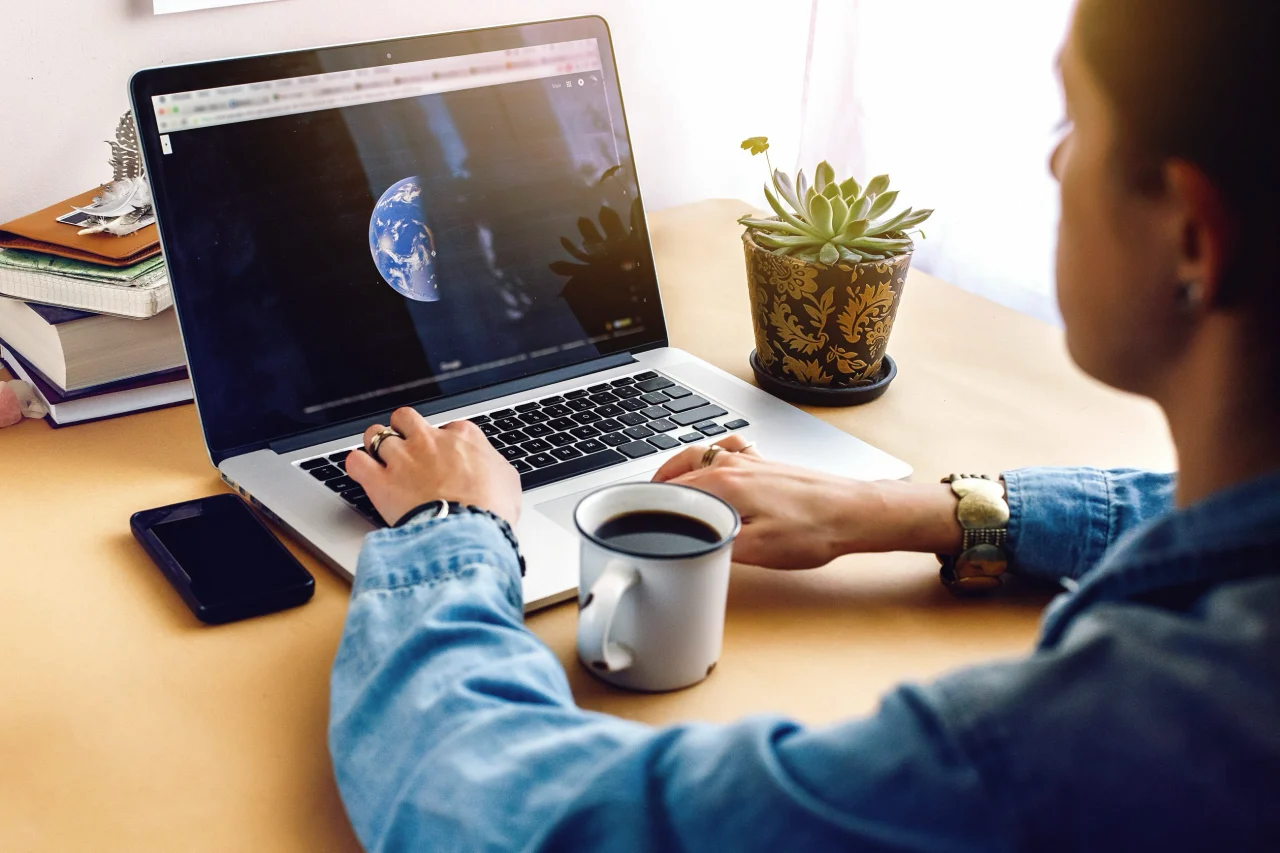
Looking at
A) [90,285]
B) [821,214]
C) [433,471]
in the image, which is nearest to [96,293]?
[90,285]

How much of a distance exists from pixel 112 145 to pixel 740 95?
0.93 m

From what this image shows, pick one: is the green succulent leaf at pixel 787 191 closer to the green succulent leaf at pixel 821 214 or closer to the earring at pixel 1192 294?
the green succulent leaf at pixel 821 214

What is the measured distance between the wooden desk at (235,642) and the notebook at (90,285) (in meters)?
0.11

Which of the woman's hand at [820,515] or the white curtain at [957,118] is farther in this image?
the white curtain at [957,118]

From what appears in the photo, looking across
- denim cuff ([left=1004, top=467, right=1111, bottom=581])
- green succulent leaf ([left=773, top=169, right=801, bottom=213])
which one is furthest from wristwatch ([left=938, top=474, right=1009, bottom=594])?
green succulent leaf ([left=773, top=169, right=801, bottom=213])

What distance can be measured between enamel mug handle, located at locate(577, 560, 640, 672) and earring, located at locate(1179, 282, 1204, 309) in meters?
0.31

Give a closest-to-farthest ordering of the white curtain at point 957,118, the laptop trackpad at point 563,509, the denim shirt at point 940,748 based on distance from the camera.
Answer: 1. the denim shirt at point 940,748
2. the laptop trackpad at point 563,509
3. the white curtain at point 957,118

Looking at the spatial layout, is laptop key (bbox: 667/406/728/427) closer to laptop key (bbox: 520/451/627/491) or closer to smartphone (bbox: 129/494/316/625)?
laptop key (bbox: 520/451/627/491)

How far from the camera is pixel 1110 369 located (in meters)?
0.50

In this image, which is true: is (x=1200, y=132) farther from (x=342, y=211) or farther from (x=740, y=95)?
(x=740, y=95)

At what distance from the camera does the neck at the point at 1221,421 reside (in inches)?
17.1

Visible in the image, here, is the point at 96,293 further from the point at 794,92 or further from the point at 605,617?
the point at 794,92

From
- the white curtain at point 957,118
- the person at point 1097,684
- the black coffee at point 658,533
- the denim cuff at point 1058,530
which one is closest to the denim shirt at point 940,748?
the person at point 1097,684

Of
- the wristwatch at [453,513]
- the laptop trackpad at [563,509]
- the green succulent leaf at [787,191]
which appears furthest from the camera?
the green succulent leaf at [787,191]
